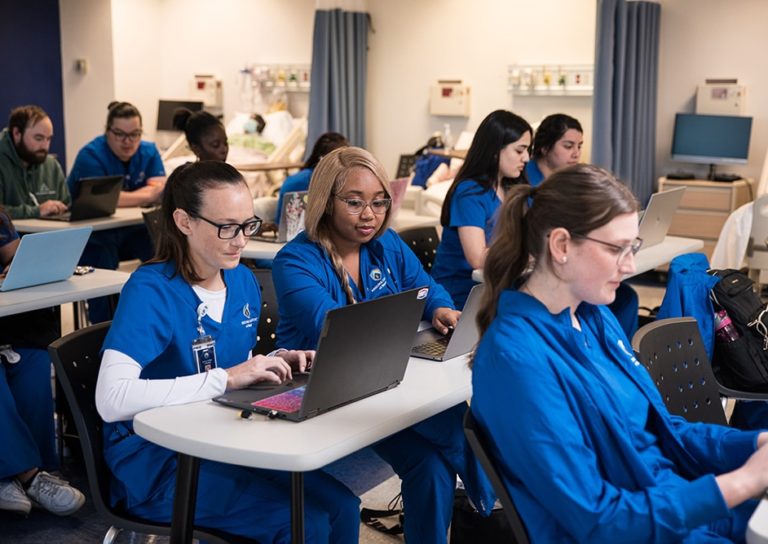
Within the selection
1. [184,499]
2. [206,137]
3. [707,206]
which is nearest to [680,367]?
[184,499]

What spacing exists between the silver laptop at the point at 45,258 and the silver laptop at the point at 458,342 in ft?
4.90

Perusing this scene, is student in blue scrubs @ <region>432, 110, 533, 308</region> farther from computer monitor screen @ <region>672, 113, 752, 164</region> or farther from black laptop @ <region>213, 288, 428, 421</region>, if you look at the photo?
computer monitor screen @ <region>672, 113, 752, 164</region>

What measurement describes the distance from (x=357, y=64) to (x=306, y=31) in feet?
3.60

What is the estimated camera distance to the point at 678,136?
7.17m

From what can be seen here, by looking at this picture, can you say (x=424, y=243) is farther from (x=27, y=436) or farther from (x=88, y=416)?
(x=88, y=416)

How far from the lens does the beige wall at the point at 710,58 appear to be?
23.1 feet

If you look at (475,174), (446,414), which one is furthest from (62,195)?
(446,414)

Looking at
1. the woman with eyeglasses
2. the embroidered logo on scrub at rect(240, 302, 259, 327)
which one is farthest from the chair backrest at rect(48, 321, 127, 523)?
the woman with eyeglasses

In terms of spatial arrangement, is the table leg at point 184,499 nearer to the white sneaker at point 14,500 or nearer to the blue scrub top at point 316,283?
the blue scrub top at point 316,283

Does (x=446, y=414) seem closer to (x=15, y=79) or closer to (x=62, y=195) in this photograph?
(x=62, y=195)

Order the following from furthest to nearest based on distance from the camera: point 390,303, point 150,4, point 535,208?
point 150,4, point 390,303, point 535,208

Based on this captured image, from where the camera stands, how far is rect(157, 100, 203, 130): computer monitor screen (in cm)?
977

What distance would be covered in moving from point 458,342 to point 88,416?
0.91m

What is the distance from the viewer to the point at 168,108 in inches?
388
